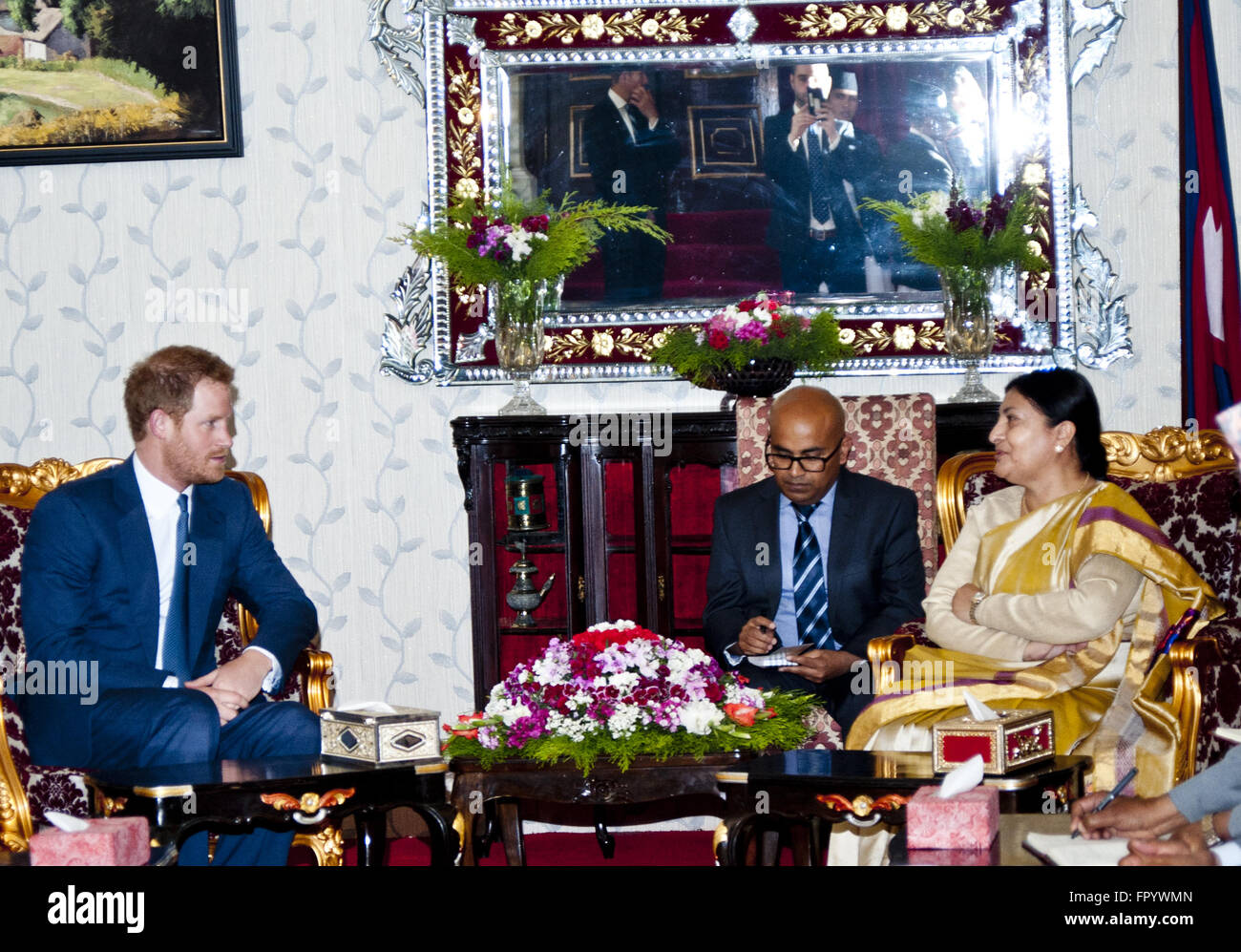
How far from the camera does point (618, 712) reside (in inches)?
148

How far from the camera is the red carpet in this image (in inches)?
214

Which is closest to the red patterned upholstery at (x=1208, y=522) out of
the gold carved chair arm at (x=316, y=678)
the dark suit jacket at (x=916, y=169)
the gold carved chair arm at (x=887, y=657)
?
the gold carved chair arm at (x=887, y=657)

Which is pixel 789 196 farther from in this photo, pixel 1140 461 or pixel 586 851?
pixel 586 851

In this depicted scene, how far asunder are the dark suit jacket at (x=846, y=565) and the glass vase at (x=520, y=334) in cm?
119

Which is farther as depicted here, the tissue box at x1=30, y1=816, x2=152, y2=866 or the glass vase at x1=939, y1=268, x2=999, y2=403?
the glass vase at x1=939, y1=268, x2=999, y2=403

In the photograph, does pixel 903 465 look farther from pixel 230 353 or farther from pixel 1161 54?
pixel 230 353

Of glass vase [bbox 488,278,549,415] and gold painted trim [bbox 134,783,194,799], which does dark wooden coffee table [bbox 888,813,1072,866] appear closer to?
gold painted trim [bbox 134,783,194,799]

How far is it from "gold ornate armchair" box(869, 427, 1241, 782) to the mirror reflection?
4.03 ft

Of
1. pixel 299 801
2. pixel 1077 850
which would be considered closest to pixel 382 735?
pixel 299 801

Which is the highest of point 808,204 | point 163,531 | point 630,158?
point 630,158

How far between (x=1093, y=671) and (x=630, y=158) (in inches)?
117

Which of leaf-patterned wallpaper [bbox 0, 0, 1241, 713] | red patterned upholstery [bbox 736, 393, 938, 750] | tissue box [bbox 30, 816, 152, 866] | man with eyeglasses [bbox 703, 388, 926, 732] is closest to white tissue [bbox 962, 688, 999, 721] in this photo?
man with eyeglasses [bbox 703, 388, 926, 732]

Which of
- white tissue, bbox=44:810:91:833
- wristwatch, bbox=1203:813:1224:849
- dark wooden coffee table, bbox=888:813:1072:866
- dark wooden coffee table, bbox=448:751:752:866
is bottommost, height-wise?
dark wooden coffee table, bbox=448:751:752:866

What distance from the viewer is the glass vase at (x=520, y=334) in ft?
18.9
